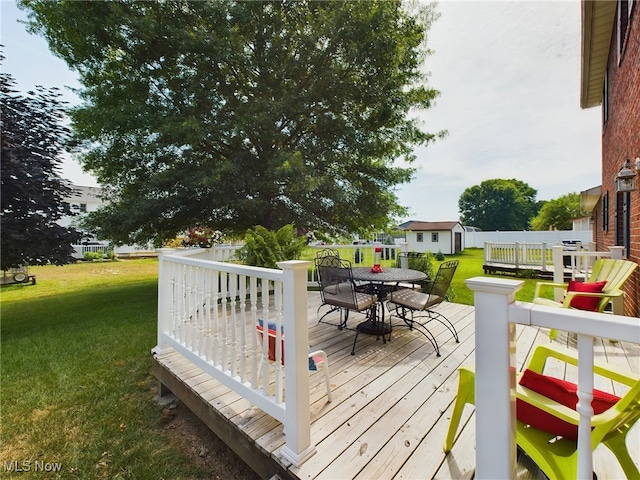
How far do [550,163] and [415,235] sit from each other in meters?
12.7

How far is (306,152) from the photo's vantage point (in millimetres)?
8234

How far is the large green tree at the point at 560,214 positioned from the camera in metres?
30.6

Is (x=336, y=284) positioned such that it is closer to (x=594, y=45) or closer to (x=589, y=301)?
(x=589, y=301)

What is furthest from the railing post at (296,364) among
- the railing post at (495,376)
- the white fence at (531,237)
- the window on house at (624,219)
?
the white fence at (531,237)

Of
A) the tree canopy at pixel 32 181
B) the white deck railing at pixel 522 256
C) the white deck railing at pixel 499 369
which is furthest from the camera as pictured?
the white deck railing at pixel 522 256

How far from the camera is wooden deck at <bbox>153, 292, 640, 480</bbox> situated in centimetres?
174

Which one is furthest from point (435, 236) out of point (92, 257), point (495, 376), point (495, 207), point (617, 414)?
point (495, 207)

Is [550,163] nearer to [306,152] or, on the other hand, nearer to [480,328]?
[306,152]

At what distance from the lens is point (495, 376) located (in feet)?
3.55

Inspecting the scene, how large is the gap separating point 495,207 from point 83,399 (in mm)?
55478

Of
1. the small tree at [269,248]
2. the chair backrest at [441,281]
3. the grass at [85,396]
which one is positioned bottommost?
the grass at [85,396]

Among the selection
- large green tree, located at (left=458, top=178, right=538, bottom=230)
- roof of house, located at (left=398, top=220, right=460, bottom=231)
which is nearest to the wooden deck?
roof of house, located at (left=398, top=220, right=460, bottom=231)

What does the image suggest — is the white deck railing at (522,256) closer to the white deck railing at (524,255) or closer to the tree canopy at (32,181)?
the white deck railing at (524,255)

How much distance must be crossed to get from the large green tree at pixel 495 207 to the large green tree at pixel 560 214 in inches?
498
